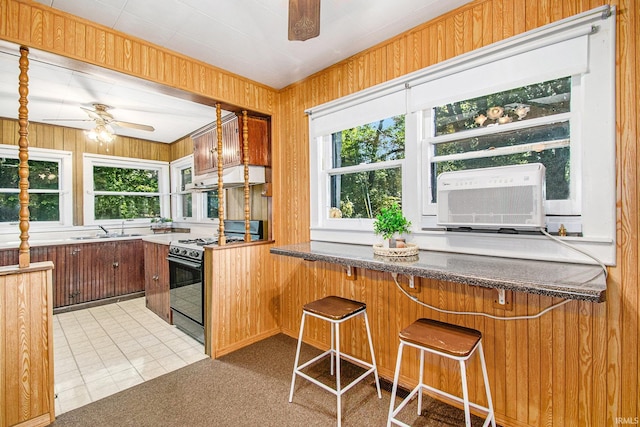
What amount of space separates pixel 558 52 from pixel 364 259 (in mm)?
1513

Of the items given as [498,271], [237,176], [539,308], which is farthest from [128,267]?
[539,308]

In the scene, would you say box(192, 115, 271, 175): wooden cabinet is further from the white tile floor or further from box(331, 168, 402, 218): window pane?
the white tile floor

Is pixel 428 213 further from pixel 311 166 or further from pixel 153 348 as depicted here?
pixel 153 348

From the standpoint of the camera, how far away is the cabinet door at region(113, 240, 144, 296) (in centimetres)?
427

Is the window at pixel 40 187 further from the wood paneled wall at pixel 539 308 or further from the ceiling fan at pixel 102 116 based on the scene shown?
the wood paneled wall at pixel 539 308

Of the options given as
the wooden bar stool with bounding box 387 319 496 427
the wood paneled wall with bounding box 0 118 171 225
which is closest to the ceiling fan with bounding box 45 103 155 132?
the wood paneled wall with bounding box 0 118 171 225

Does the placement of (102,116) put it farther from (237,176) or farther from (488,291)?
(488,291)

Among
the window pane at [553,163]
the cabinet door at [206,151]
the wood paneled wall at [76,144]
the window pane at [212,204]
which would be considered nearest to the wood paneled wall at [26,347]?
the cabinet door at [206,151]

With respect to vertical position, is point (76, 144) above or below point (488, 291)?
above

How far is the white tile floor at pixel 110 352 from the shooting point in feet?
7.29

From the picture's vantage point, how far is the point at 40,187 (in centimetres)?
423

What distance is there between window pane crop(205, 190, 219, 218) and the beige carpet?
2.47 meters

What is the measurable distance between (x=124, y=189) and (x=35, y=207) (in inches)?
44.5

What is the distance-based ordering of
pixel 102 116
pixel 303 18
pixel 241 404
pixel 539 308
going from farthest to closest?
pixel 102 116
pixel 241 404
pixel 539 308
pixel 303 18
